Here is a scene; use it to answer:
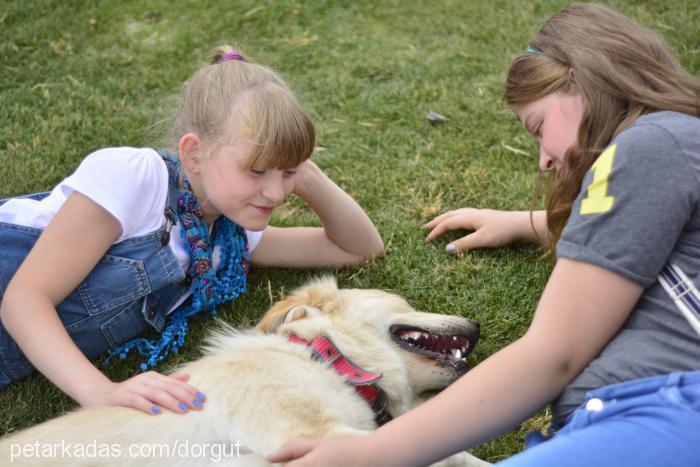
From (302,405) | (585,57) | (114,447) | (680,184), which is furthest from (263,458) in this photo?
(585,57)

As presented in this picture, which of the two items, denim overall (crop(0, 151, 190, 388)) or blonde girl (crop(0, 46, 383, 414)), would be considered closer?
blonde girl (crop(0, 46, 383, 414))

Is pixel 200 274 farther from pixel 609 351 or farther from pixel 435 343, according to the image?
pixel 609 351

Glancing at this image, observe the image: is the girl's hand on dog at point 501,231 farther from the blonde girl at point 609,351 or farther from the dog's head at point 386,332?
the blonde girl at point 609,351

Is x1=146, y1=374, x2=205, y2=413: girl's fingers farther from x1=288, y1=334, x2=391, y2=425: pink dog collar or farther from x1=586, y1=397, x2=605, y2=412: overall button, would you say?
x1=586, y1=397, x2=605, y2=412: overall button

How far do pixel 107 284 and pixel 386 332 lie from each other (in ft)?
4.11

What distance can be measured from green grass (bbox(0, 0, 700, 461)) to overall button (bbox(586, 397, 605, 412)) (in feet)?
2.74

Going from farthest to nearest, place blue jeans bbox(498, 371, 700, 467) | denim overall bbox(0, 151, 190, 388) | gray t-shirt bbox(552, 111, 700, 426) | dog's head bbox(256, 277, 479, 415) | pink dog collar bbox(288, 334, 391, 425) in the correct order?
denim overall bbox(0, 151, 190, 388)
dog's head bbox(256, 277, 479, 415)
pink dog collar bbox(288, 334, 391, 425)
gray t-shirt bbox(552, 111, 700, 426)
blue jeans bbox(498, 371, 700, 467)

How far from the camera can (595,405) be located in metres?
2.21

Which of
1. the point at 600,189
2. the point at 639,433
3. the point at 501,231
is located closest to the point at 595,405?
the point at 639,433

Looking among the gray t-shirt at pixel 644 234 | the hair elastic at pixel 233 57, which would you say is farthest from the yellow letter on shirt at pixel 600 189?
the hair elastic at pixel 233 57

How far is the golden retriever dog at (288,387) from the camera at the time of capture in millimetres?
2525

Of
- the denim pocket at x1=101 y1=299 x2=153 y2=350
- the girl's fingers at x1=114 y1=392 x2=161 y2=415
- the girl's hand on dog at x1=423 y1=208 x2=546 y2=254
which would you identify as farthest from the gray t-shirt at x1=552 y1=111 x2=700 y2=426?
the denim pocket at x1=101 y1=299 x2=153 y2=350

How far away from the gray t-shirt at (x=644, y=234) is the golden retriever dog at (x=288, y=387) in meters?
0.82

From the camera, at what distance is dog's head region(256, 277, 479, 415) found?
3000mm
